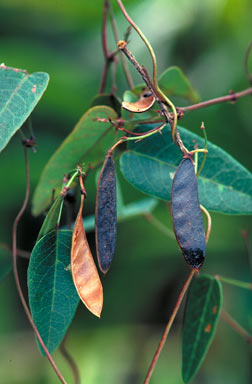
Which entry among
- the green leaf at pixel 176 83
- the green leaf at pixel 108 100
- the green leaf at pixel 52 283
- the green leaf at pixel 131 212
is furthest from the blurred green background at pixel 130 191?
the green leaf at pixel 52 283

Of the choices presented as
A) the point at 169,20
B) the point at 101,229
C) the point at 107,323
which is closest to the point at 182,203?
the point at 101,229

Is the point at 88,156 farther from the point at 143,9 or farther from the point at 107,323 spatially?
the point at 143,9

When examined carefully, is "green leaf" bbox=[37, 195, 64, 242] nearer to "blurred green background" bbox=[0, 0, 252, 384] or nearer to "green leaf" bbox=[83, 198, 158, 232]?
"green leaf" bbox=[83, 198, 158, 232]

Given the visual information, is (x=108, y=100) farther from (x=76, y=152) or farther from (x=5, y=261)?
(x=5, y=261)

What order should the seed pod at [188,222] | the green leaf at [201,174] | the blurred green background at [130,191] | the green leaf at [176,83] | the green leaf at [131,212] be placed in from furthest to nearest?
the blurred green background at [130,191], the green leaf at [131,212], the green leaf at [176,83], the green leaf at [201,174], the seed pod at [188,222]

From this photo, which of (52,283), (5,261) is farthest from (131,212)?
(52,283)

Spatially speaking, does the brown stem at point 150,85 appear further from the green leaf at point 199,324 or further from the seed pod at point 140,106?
the green leaf at point 199,324

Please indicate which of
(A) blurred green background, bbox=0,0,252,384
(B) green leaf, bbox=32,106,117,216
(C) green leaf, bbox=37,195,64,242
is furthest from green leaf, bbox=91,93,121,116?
(A) blurred green background, bbox=0,0,252,384
